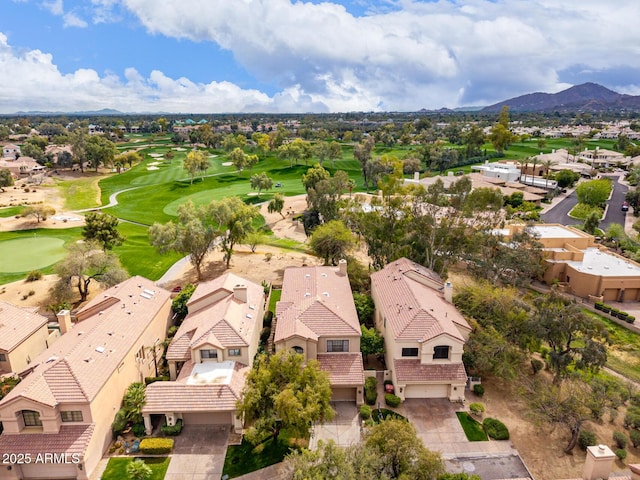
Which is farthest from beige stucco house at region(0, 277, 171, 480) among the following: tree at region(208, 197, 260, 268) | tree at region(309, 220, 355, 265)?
tree at region(309, 220, 355, 265)

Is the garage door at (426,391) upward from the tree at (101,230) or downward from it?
downward

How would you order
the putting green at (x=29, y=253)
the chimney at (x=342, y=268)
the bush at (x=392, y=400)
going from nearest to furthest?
the bush at (x=392, y=400) < the chimney at (x=342, y=268) < the putting green at (x=29, y=253)

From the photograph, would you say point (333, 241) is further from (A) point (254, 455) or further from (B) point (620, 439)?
(B) point (620, 439)

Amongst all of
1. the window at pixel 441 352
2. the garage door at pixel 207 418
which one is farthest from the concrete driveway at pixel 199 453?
the window at pixel 441 352

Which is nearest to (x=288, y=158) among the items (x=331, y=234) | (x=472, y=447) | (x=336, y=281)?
(x=331, y=234)

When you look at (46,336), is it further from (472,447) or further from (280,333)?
(472,447)

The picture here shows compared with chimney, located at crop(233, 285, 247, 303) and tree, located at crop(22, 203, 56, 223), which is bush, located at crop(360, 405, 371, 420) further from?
tree, located at crop(22, 203, 56, 223)

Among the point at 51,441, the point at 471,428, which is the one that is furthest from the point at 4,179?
the point at 471,428

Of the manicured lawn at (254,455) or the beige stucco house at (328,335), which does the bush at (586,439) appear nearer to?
the beige stucco house at (328,335)
